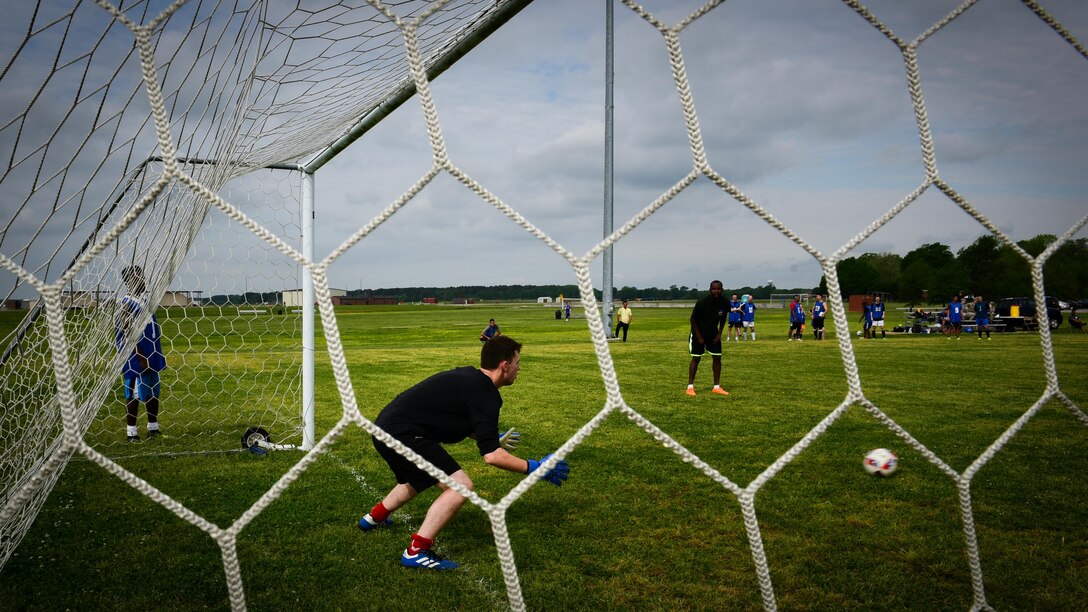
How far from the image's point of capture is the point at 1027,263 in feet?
8.62

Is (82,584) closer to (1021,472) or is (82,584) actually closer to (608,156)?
(1021,472)

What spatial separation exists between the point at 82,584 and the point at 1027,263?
4.24 m

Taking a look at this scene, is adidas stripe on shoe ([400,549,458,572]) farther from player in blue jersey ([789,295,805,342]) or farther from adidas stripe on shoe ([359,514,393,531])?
player in blue jersey ([789,295,805,342])

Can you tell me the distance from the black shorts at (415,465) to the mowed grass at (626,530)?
0.35m

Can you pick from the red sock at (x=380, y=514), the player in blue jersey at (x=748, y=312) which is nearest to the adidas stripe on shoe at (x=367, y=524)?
the red sock at (x=380, y=514)

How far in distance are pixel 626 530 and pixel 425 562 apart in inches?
43.7

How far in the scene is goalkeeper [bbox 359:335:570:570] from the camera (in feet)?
9.73

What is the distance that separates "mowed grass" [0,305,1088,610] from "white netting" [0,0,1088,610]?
367mm

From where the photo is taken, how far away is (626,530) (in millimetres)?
3441

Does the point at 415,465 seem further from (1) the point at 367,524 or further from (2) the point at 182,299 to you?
(2) the point at 182,299

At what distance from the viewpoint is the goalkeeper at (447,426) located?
2.96 meters

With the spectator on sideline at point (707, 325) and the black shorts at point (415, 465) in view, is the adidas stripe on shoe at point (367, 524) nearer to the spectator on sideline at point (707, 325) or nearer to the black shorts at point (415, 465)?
the black shorts at point (415, 465)

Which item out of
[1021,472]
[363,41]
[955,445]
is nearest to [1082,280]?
[955,445]

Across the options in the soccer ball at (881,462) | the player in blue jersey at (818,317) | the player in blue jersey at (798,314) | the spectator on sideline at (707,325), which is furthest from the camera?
the player in blue jersey at (818,317)
